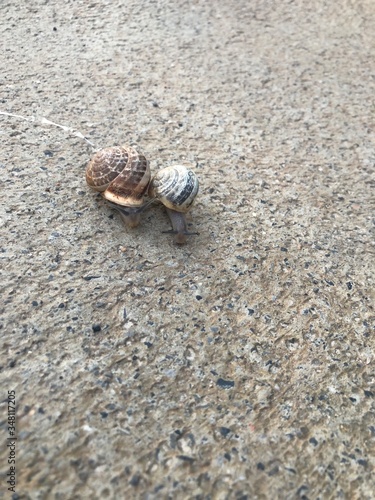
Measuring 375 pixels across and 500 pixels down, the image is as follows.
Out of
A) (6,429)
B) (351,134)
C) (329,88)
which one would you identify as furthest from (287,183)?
(6,429)

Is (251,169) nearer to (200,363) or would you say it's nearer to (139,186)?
(139,186)

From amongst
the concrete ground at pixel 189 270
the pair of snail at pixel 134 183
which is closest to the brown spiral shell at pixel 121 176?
the pair of snail at pixel 134 183

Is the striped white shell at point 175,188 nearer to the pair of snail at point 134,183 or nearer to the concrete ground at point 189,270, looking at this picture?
the pair of snail at point 134,183

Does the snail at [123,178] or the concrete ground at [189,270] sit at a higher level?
the snail at [123,178]

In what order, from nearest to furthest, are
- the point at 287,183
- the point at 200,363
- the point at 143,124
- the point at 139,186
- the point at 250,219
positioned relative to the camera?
1. the point at 200,363
2. the point at 139,186
3. the point at 250,219
4. the point at 287,183
5. the point at 143,124

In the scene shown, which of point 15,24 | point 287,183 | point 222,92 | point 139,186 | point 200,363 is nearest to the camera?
point 200,363

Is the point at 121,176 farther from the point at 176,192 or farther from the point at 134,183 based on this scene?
the point at 176,192

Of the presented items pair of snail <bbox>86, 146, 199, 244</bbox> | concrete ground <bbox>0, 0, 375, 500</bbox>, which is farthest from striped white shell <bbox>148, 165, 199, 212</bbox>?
concrete ground <bbox>0, 0, 375, 500</bbox>

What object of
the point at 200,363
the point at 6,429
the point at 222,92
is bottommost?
the point at 200,363

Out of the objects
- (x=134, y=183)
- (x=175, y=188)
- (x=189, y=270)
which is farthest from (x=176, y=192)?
(x=189, y=270)
